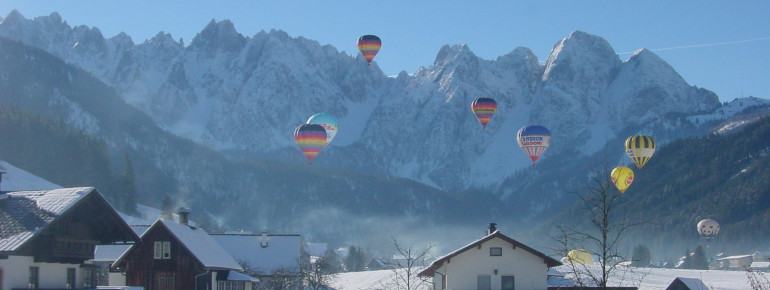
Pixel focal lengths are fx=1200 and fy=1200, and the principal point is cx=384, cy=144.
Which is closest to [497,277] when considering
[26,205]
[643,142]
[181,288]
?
[181,288]

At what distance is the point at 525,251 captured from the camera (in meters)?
65.4

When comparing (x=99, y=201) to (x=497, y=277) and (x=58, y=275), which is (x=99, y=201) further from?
(x=497, y=277)

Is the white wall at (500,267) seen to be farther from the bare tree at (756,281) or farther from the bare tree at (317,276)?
the bare tree at (317,276)

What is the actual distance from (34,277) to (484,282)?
29693mm

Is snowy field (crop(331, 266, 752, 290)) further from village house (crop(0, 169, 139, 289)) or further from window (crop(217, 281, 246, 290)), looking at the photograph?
village house (crop(0, 169, 139, 289))

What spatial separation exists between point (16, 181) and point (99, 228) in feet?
438

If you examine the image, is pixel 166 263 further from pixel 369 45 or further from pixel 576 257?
pixel 369 45

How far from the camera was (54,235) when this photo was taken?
1667 inches

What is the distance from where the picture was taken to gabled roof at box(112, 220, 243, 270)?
68.2 meters

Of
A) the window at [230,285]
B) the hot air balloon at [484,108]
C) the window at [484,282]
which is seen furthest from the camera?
the hot air balloon at [484,108]

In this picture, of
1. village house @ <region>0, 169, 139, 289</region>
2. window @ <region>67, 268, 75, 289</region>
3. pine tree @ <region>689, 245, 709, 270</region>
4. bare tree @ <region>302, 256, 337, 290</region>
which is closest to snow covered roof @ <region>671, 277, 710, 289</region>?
bare tree @ <region>302, 256, 337, 290</region>

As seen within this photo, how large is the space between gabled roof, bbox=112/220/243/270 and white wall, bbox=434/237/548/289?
556 inches

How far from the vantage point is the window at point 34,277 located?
41.6 meters

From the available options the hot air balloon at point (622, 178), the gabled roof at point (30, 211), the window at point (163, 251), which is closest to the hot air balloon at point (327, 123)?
the hot air balloon at point (622, 178)
